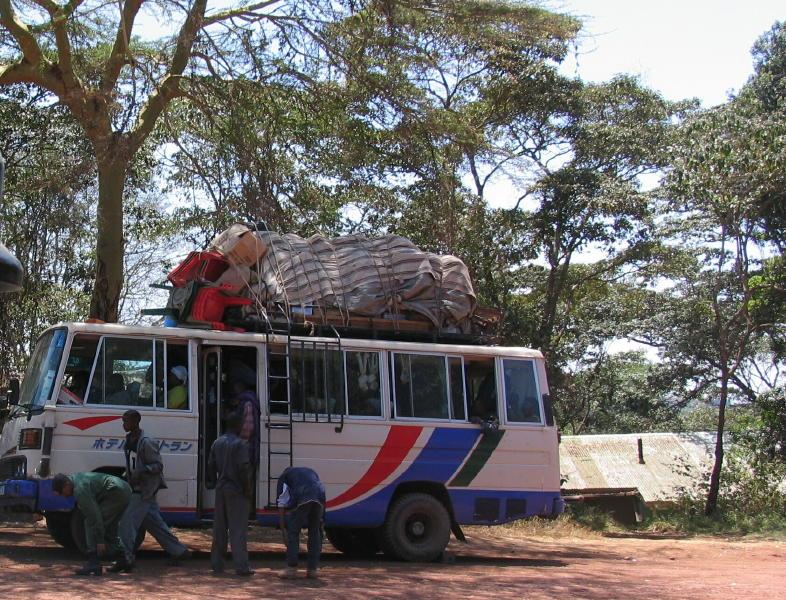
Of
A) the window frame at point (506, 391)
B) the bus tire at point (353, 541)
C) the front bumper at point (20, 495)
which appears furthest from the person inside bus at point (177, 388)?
the window frame at point (506, 391)

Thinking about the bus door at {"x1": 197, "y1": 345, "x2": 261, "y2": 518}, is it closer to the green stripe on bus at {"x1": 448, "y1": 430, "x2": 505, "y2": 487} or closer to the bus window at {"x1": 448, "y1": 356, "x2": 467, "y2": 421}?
the bus window at {"x1": 448, "y1": 356, "x2": 467, "y2": 421}

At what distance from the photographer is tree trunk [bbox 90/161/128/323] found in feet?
43.1

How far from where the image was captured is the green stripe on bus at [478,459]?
10.9 m

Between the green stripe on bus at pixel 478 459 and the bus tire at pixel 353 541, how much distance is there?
132cm

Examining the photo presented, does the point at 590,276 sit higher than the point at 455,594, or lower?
higher

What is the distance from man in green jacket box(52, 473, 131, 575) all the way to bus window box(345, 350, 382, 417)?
2663mm

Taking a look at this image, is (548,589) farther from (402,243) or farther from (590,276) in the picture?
(590,276)

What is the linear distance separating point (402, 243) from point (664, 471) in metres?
14.1

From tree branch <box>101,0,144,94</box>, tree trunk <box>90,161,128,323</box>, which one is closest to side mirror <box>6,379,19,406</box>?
tree trunk <box>90,161,128,323</box>

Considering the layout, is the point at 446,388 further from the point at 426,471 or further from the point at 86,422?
the point at 86,422

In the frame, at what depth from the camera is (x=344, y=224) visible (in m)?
19.4

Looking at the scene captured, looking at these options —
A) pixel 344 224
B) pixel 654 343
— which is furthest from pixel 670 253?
pixel 344 224

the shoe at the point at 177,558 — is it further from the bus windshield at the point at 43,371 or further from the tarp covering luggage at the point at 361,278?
the tarp covering luggage at the point at 361,278

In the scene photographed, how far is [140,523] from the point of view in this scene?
8.91 meters
